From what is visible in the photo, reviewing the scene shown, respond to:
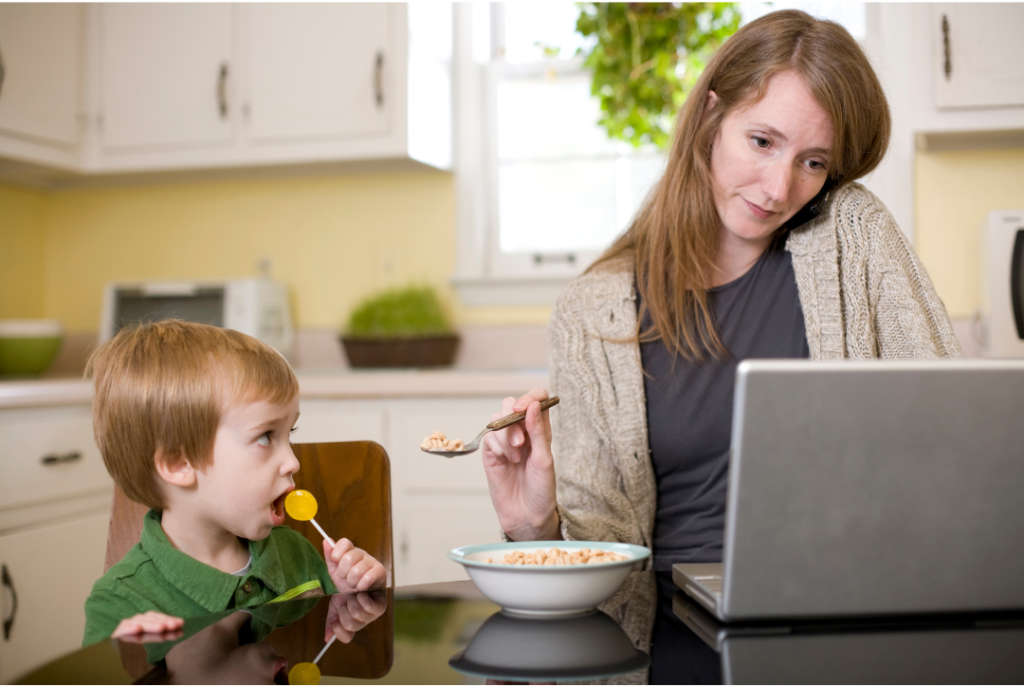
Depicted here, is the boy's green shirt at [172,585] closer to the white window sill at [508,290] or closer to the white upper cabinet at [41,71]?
the white window sill at [508,290]

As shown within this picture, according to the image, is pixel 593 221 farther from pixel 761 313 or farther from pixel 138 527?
pixel 138 527

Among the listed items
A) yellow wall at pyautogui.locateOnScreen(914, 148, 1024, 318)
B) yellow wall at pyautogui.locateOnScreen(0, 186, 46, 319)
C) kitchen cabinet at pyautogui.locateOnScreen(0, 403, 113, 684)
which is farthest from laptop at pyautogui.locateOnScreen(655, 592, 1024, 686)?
yellow wall at pyautogui.locateOnScreen(0, 186, 46, 319)

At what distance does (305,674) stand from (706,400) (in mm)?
799

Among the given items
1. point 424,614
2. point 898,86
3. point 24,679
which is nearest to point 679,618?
point 424,614

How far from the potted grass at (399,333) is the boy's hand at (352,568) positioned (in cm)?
156

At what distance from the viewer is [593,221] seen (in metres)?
2.84

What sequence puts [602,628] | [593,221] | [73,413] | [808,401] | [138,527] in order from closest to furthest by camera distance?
1. [808,401]
2. [602,628]
3. [138,527]
4. [73,413]
5. [593,221]

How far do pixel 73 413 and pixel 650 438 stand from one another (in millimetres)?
1647

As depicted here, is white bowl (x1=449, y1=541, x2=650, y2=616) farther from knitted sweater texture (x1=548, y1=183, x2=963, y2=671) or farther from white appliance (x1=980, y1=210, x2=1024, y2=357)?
white appliance (x1=980, y1=210, x2=1024, y2=357)

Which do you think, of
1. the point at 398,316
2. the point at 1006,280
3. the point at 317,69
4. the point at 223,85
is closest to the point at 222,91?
the point at 223,85

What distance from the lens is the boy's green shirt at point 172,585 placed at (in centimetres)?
94

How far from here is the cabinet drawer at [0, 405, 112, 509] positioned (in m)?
2.12

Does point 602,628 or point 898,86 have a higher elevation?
point 898,86

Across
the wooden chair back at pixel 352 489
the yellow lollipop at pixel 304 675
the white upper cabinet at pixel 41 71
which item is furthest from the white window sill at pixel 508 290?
the yellow lollipop at pixel 304 675
